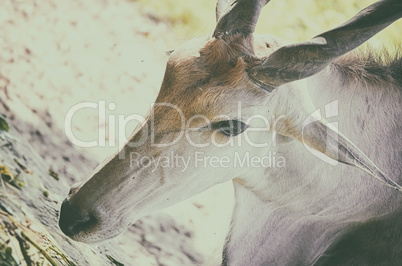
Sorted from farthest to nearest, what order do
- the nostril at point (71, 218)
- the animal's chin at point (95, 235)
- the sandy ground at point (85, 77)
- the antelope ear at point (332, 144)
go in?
the sandy ground at point (85, 77) → the animal's chin at point (95, 235) → the nostril at point (71, 218) → the antelope ear at point (332, 144)

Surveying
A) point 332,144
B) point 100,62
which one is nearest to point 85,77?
point 100,62

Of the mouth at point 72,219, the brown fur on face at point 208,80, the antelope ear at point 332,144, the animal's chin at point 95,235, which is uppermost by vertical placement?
the brown fur on face at point 208,80

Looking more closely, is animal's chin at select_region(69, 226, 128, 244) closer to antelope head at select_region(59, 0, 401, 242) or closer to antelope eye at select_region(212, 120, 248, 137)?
antelope head at select_region(59, 0, 401, 242)

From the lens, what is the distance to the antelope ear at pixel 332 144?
11.1 feet

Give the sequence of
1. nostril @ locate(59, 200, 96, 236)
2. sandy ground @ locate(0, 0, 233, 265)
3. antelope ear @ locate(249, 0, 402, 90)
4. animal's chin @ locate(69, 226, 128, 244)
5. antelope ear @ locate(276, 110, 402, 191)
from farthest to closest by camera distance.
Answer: sandy ground @ locate(0, 0, 233, 265), animal's chin @ locate(69, 226, 128, 244), nostril @ locate(59, 200, 96, 236), antelope ear @ locate(276, 110, 402, 191), antelope ear @ locate(249, 0, 402, 90)

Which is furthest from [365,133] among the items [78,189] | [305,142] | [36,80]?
[36,80]

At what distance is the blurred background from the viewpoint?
600 cm

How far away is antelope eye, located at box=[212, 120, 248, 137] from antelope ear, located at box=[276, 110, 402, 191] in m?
0.31

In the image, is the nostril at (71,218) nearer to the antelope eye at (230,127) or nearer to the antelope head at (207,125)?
the antelope head at (207,125)

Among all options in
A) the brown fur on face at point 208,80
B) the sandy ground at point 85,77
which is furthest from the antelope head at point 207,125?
the sandy ground at point 85,77

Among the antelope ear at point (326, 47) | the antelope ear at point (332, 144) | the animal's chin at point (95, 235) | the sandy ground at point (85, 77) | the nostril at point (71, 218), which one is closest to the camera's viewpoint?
the antelope ear at point (326, 47)

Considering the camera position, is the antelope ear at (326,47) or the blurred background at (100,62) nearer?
the antelope ear at (326,47)

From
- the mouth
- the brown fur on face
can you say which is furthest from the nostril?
the brown fur on face

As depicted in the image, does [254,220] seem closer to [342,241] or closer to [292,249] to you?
[292,249]
